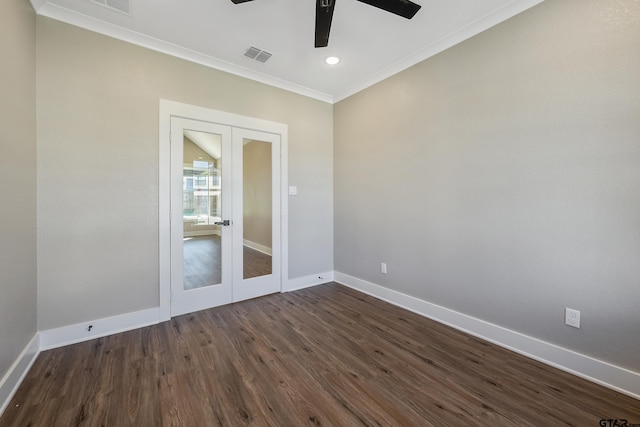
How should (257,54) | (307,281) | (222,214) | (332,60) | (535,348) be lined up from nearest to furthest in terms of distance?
(535,348) → (257,54) → (332,60) → (222,214) → (307,281)

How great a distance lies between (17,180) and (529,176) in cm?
402

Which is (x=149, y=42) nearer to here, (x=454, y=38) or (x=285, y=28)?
(x=285, y=28)

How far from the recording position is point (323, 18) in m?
1.90

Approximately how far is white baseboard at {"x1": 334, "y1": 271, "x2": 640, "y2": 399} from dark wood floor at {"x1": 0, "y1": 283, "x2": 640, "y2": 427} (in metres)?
0.08

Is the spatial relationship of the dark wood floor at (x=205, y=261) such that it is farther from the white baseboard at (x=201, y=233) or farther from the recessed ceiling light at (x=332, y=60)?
the recessed ceiling light at (x=332, y=60)

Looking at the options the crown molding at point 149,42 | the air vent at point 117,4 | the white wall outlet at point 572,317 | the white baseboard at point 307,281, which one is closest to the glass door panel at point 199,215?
the crown molding at point 149,42

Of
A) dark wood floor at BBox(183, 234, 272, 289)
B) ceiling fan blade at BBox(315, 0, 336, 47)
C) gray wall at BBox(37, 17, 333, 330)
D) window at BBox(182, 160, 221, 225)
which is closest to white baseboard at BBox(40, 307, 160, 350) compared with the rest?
gray wall at BBox(37, 17, 333, 330)

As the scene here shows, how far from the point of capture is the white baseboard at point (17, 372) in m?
1.65

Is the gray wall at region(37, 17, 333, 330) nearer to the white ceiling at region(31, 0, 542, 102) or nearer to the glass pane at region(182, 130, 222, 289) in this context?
the white ceiling at region(31, 0, 542, 102)

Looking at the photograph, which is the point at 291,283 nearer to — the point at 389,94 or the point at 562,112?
the point at 389,94

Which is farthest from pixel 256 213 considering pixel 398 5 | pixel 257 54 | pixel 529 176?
pixel 529 176

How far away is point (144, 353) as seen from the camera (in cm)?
225

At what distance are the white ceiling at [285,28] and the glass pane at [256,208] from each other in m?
1.04

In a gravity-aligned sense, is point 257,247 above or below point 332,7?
below
